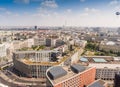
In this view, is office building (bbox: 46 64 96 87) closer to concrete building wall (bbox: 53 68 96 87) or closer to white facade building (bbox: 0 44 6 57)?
concrete building wall (bbox: 53 68 96 87)

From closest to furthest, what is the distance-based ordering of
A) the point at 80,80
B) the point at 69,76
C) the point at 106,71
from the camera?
1. the point at 69,76
2. the point at 80,80
3. the point at 106,71

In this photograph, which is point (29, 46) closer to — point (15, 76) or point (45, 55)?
point (45, 55)

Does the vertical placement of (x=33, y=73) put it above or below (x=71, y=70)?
below

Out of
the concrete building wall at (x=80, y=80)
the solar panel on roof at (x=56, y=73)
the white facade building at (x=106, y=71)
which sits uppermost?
the solar panel on roof at (x=56, y=73)

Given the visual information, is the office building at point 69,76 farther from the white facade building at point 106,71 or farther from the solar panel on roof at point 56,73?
the white facade building at point 106,71

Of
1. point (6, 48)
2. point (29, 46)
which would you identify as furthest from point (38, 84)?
point (29, 46)

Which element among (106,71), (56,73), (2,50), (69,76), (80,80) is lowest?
(106,71)

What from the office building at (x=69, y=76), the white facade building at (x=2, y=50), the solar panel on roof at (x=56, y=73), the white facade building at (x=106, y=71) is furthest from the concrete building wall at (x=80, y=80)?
the white facade building at (x=2, y=50)

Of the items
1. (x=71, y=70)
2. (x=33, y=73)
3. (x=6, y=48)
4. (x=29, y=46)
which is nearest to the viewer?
(x=71, y=70)

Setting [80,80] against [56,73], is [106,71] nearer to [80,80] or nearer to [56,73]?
[80,80]

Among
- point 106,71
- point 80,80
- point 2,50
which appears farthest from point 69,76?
point 2,50

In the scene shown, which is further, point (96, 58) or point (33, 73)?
point (96, 58)
